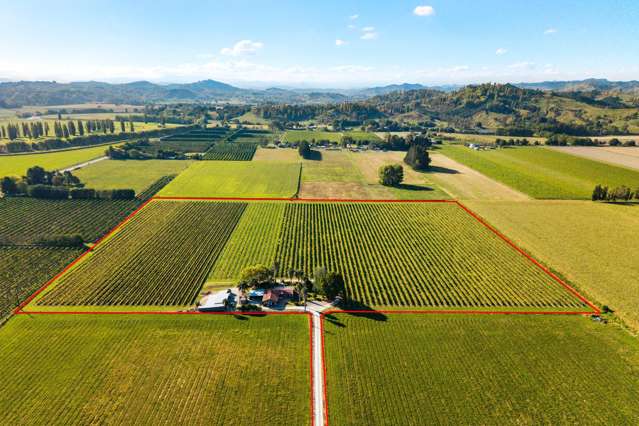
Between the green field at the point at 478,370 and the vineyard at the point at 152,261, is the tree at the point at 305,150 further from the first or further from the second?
the green field at the point at 478,370

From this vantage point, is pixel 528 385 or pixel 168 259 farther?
pixel 168 259

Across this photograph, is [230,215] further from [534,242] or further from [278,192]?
[534,242]

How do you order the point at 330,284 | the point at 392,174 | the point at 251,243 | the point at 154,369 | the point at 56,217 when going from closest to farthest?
the point at 154,369, the point at 330,284, the point at 251,243, the point at 56,217, the point at 392,174

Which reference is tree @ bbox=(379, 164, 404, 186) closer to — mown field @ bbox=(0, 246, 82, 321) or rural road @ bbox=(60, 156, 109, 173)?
mown field @ bbox=(0, 246, 82, 321)

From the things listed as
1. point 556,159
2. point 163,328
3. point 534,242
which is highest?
point 556,159

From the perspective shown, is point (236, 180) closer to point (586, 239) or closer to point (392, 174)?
point (392, 174)

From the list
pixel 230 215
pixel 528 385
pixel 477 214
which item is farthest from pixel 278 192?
pixel 528 385

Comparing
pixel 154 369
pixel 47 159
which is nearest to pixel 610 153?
pixel 154 369

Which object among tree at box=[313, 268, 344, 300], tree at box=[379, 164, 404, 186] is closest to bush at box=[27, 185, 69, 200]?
tree at box=[313, 268, 344, 300]
